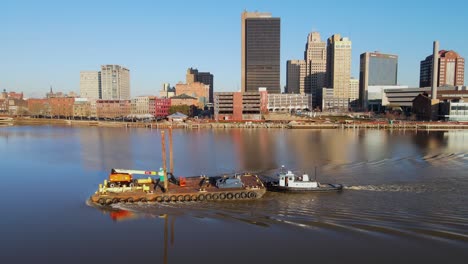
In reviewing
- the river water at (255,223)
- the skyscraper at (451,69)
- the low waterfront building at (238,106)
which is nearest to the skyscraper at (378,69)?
the skyscraper at (451,69)

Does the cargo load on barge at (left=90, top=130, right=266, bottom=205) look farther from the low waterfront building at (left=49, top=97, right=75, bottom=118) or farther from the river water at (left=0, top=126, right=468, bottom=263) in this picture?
the low waterfront building at (left=49, top=97, right=75, bottom=118)

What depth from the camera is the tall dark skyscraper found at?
391 feet

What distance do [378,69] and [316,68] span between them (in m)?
24.5

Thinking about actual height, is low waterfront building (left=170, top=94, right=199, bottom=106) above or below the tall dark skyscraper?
below

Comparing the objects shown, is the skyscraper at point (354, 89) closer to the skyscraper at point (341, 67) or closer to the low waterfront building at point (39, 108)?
the skyscraper at point (341, 67)

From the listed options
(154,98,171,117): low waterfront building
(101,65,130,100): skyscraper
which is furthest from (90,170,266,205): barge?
(101,65,130,100): skyscraper

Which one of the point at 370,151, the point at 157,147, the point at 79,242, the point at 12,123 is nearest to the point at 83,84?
the point at 12,123

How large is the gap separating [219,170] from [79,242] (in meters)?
13.2

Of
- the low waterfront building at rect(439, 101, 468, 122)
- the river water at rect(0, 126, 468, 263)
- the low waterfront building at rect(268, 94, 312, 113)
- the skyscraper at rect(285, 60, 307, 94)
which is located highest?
the skyscraper at rect(285, 60, 307, 94)

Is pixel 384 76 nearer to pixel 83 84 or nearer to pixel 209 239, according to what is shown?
pixel 83 84

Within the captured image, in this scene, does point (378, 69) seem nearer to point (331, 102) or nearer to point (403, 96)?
point (331, 102)

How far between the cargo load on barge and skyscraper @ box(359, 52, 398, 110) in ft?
447

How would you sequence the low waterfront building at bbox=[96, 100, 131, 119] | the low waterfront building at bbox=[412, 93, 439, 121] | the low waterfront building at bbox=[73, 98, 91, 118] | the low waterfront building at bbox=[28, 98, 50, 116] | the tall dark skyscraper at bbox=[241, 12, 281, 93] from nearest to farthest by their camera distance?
the low waterfront building at bbox=[412, 93, 439, 121]
the low waterfront building at bbox=[96, 100, 131, 119]
the low waterfront building at bbox=[73, 98, 91, 118]
the low waterfront building at bbox=[28, 98, 50, 116]
the tall dark skyscraper at bbox=[241, 12, 281, 93]

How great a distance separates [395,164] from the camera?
28.3m
